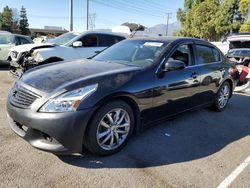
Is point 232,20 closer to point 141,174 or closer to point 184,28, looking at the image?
point 184,28

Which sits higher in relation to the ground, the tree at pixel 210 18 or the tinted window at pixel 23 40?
the tree at pixel 210 18

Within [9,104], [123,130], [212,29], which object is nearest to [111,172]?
[123,130]

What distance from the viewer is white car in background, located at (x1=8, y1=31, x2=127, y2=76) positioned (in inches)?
293

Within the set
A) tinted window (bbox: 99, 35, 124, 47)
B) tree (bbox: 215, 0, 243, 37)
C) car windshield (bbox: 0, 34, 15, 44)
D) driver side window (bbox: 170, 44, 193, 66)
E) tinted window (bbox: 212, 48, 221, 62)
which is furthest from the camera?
tree (bbox: 215, 0, 243, 37)

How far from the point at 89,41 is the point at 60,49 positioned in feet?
4.26

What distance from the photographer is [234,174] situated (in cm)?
334

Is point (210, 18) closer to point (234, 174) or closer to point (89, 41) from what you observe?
point (89, 41)

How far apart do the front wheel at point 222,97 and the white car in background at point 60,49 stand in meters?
3.24

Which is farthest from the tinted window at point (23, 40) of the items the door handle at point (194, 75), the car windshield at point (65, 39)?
the door handle at point (194, 75)

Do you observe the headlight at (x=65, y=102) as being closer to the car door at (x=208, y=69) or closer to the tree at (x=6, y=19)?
the car door at (x=208, y=69)

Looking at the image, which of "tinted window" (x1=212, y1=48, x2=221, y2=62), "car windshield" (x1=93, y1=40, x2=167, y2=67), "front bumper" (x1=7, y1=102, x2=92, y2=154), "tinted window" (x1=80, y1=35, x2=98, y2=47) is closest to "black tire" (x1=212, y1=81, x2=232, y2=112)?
"tinted window" (x1=212, y1=48, x2=221, y2=62)

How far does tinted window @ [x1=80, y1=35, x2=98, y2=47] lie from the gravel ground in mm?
4731

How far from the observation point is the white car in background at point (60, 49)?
24.4 ft

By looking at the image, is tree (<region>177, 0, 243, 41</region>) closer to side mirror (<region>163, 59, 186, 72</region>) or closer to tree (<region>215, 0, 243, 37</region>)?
tree (<region>215, 0, 243, 37</region>)
